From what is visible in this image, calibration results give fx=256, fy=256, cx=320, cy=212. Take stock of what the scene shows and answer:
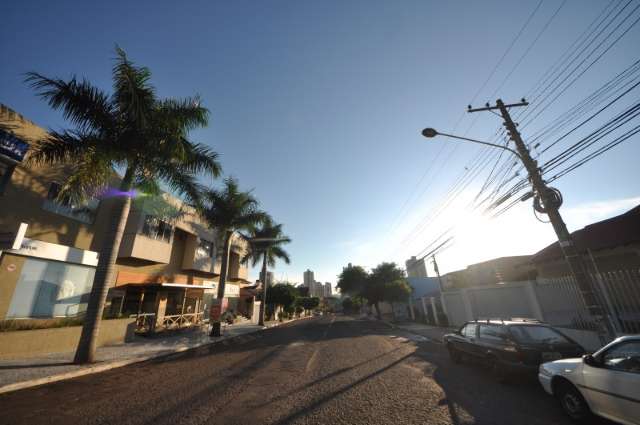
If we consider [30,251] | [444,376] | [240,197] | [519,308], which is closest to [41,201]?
[30,251]

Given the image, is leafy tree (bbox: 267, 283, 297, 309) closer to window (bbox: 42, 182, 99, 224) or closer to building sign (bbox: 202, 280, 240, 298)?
building sign (bbox: 202, 280, 240, 298)

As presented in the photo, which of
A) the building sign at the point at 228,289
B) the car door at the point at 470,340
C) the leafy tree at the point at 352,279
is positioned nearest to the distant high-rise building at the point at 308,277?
the leafy tree at the point at 352,279

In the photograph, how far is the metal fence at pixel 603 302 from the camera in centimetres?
769

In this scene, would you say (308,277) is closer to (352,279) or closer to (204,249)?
(352,279)

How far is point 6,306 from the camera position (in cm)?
1016

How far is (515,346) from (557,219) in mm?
4110

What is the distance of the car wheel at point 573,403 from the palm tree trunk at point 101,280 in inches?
508

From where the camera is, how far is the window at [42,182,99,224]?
1224 centimetres

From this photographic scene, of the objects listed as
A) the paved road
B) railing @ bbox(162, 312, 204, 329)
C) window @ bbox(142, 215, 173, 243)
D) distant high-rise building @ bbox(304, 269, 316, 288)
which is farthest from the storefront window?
distant high-rise building @ bbox(304, 269, 316, 288)

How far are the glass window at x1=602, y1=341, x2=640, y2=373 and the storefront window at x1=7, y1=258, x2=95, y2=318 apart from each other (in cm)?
1818

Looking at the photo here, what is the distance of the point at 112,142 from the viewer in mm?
9969

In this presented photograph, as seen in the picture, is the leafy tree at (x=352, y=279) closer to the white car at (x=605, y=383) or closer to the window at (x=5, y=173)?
the white car at (x=605, y=383)

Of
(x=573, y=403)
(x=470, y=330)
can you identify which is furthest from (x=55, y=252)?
(x=573, y=403)

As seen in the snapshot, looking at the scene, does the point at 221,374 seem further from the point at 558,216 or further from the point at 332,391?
the point at 558,216
